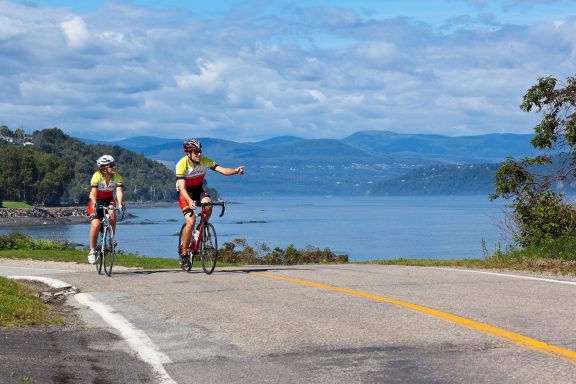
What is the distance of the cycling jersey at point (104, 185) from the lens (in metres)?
15.7

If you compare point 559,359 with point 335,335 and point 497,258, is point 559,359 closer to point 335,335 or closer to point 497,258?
point 335,335

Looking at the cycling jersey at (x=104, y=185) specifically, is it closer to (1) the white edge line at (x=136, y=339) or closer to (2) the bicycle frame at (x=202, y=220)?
(2) the bicycle frame at (x=202, y=220)

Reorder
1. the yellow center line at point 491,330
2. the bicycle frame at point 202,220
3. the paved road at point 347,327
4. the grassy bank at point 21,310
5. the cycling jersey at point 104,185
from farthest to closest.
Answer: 1. the cycling jersey at point 104,185
2. the bicycle frame at point 202,220
3. the grassy bank at point 21,310
4. the yellow center line at point 491,330
5. the paved road at point 347,327

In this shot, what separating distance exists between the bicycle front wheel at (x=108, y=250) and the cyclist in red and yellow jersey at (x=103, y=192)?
154mm

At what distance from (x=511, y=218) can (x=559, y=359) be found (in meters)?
15.2

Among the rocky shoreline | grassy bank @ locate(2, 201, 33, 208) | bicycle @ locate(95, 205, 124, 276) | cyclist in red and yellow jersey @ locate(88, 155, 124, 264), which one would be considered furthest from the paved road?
grassy bank @ locate(2, 201, 33, 208)

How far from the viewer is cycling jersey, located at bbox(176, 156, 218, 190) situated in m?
14.6

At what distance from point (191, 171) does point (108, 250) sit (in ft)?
8.45

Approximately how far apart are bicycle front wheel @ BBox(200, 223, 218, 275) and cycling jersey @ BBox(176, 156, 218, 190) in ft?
2.71

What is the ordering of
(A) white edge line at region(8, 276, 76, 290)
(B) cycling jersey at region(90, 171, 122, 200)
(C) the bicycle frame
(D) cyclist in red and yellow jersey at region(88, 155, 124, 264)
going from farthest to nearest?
(B) cycling jersey at region(90, 171, 122, 200), (D) cyclist in red and yellow jersey at region(88, 155, 124, 264), (C) the bicycle frame, (A) white edge line at region(8, 276, 76, 290)

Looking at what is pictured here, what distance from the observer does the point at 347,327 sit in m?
8.33

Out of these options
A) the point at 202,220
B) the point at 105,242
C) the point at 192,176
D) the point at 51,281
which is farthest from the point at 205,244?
the point at 51,281

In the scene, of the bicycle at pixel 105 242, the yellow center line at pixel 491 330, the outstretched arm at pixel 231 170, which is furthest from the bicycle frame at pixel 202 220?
the yellow center line at pixel 491 330

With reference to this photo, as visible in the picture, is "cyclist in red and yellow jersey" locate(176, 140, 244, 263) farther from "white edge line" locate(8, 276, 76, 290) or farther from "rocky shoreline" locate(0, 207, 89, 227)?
"rocky shoreline" locate(0, 207, 89, 227)
